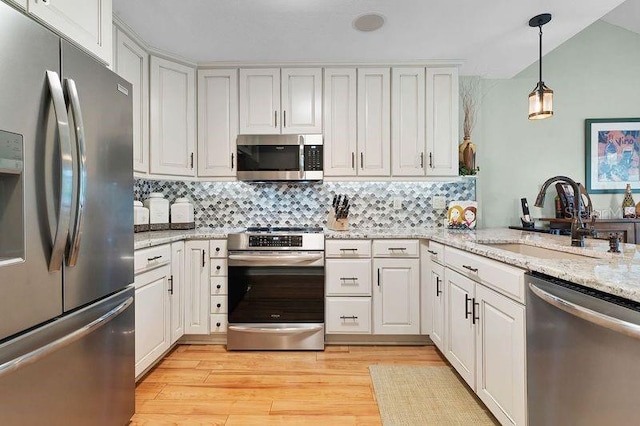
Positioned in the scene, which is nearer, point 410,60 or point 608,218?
point 410,60

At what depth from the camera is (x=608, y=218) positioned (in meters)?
3.28

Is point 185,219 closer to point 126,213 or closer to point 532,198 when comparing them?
point 126,213

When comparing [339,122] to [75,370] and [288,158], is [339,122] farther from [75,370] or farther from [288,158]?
[75,370]

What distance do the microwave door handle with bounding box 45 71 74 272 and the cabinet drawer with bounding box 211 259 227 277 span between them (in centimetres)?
158

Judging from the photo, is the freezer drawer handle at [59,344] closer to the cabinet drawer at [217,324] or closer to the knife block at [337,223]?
the cabinet drawer at [217,324]

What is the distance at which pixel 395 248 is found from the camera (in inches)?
106

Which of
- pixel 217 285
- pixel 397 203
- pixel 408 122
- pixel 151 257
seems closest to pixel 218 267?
pixel 217 285

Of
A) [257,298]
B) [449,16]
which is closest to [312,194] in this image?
[257,298]

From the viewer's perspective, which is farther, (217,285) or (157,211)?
(157,211)

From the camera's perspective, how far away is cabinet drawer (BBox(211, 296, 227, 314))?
106 inches

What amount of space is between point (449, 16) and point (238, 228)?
2462mm

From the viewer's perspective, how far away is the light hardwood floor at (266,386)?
1.80 metres

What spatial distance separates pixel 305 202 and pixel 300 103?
94cm

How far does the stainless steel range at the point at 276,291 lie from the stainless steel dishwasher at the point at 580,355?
63.0 inches
